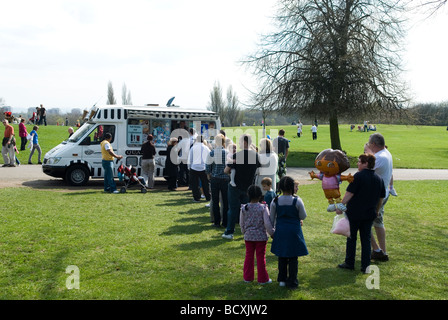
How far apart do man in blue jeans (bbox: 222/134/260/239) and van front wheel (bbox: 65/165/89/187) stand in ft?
29.1

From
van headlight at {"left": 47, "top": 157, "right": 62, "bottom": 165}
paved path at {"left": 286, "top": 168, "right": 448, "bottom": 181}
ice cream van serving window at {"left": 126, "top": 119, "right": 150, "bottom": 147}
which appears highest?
ice cream van serving window at {"left": 126, "top": 119, "right": 150, "bottom": 147}

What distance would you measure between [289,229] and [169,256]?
8.07 ft

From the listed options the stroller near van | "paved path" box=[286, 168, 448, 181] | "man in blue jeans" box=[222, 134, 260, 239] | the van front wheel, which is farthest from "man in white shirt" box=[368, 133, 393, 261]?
"paved path" box=[286, 168, 448, 181]

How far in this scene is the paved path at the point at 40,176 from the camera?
53.7 feet

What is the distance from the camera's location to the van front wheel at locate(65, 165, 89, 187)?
15719 millimetres

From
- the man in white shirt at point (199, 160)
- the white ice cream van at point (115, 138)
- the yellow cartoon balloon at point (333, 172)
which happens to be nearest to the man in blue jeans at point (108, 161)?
the white ice cream van at point (115, 138)

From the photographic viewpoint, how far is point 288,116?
31078 millimetres

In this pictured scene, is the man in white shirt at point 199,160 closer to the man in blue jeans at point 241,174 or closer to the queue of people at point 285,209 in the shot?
the queue of people at point 285,209

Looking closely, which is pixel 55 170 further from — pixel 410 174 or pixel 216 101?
pixel 216 101

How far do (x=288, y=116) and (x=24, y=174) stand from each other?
60.9 ft

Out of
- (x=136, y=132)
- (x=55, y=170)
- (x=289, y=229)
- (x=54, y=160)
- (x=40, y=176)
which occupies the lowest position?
(x=40, y=176)

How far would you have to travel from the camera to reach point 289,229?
585 centimetres

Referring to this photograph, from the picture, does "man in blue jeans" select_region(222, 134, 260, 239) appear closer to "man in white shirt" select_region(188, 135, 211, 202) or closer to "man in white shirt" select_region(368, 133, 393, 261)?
"man in white shirt" select_region(368, 133, 393, 261)

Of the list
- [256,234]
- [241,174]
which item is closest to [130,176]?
[241,174]
